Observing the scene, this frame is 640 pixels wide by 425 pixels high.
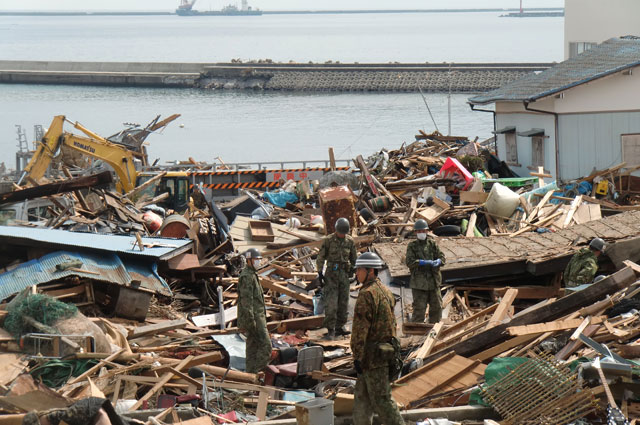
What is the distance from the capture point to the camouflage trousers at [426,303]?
481 inches

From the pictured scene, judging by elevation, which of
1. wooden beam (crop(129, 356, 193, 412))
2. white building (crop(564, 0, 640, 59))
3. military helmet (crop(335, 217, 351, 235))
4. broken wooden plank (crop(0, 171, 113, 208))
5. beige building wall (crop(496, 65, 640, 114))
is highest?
white building (crop(564, 0, 640, 59))

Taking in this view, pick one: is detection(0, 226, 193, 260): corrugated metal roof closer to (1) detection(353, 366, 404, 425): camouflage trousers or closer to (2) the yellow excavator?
(1) detection(353, 366, 404, 425): camouflage trousers

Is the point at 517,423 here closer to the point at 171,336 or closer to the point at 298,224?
the point at 171,336

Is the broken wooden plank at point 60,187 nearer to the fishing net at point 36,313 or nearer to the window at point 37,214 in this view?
the window at point 37,214

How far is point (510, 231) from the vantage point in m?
17.2

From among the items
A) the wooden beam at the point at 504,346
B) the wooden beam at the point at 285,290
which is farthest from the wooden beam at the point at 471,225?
the wooden beam at the point at 504,346

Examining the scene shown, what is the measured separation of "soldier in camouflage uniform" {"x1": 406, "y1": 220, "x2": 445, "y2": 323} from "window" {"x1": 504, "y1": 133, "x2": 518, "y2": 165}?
13.3 meters

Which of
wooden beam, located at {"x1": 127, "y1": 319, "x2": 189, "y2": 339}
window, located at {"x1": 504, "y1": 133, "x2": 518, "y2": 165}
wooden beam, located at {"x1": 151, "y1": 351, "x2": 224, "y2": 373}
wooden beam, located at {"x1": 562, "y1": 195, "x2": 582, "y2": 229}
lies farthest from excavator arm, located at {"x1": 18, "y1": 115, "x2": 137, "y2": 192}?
wooden beam, located at {"x1": 151, "y1": 351, "x2": 224, "y2": 373}

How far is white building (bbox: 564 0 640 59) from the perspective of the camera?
1575 inches

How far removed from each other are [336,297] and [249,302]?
6.56ft

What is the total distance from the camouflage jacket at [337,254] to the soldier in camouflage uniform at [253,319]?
1.69 m

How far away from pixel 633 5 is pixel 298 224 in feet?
Result: 92.4

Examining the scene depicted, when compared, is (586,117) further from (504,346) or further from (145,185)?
(504,346)

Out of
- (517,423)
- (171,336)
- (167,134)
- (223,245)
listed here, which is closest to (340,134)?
(167,134)
